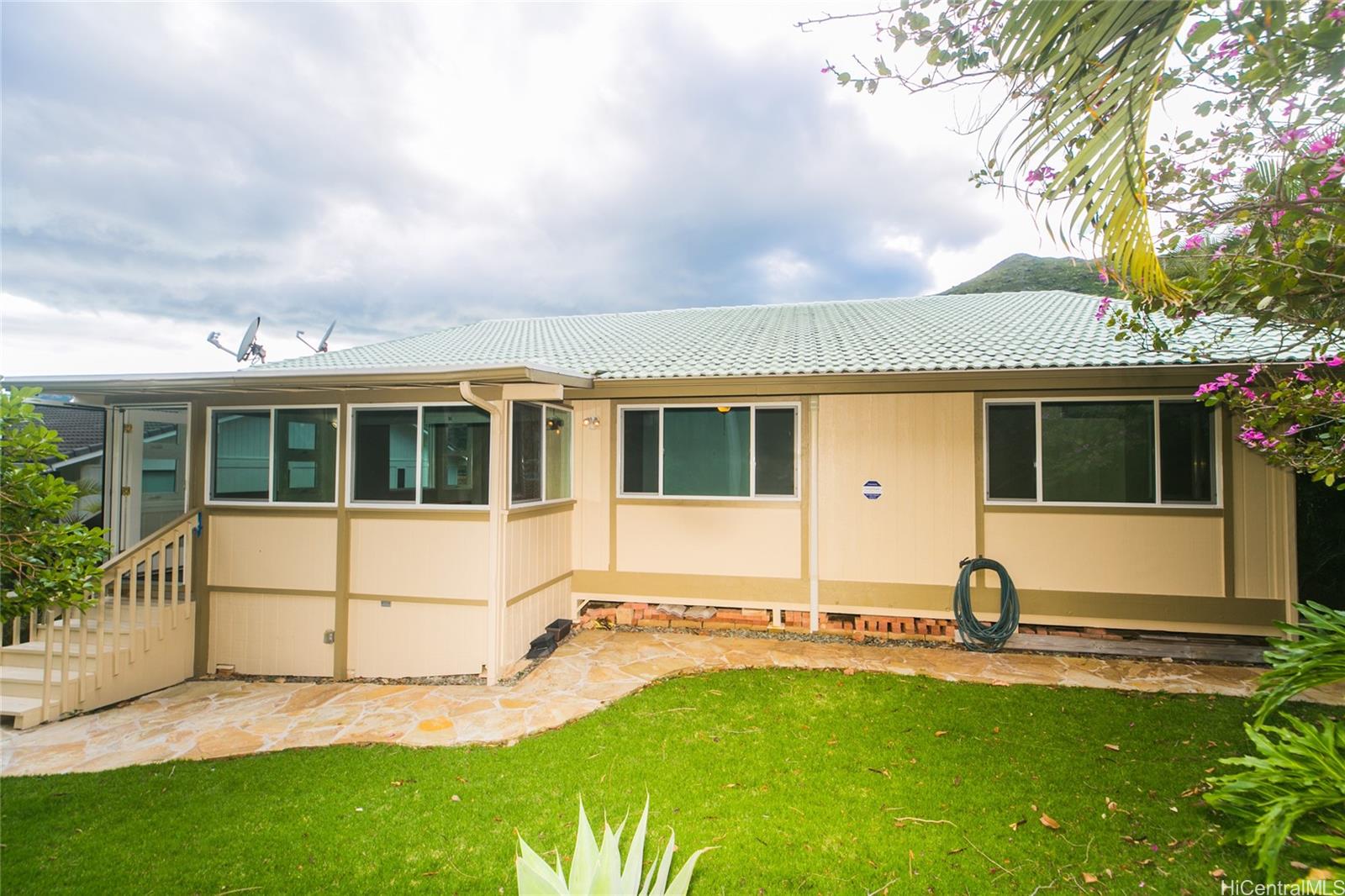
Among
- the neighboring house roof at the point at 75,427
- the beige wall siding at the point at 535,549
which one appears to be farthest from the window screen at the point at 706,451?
the neighboring house roof at the point at 75,427

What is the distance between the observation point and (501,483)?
5152 mm

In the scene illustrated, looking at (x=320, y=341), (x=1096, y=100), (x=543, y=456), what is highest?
(x=320, y=341)

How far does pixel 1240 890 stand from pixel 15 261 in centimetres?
1002

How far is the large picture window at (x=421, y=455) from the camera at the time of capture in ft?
17.5

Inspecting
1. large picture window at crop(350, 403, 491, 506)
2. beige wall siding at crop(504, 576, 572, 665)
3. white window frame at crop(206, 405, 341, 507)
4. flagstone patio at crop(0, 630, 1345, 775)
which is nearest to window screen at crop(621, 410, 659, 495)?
beige wall siding at crop(504, 576, 572, 665)

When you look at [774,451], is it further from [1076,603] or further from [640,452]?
[1076,603]

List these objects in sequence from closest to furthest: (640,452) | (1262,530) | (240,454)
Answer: (1262,530) → (240,454) → (640,452)

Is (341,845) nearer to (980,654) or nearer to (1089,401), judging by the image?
(980,654)

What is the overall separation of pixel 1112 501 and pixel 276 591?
8.81 m

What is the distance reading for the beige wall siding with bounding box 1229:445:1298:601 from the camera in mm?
5414

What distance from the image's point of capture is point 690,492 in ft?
21.9

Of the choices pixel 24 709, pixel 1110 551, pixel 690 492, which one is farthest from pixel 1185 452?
pixel 24 709

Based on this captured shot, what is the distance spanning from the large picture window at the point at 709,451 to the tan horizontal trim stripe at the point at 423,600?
227 centimetres

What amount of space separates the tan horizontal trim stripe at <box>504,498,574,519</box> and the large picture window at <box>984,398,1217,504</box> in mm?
4854
